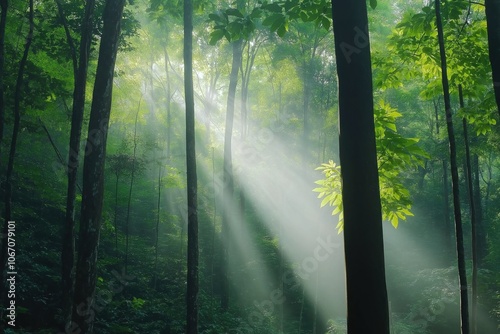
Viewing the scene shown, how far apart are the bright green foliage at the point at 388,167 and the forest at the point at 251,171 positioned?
0.11 ft

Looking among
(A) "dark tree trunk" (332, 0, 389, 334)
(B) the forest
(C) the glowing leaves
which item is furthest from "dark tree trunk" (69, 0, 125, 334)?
(A) "dark tree trunk" (332, 0, 389, 334)

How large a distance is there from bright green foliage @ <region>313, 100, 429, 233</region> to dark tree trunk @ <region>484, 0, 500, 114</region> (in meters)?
1.07

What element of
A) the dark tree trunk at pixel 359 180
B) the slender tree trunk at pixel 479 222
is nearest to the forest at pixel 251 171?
the dark tree trunk at pixel 359 180

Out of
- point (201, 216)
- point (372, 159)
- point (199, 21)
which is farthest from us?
point (201, 216)

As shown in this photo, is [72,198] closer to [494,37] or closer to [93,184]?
[93,184]

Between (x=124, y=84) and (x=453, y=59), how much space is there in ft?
61.2

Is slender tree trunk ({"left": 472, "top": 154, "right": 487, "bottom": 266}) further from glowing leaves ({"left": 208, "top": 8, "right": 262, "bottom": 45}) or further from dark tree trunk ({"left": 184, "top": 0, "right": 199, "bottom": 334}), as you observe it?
glowing leaves ({"left": 208, "top": 8, "right": 262, "bottom": 45})

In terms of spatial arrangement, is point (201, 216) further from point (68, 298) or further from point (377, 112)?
point (377, 112)

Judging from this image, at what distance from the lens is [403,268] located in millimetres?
24391

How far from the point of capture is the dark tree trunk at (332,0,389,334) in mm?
2631

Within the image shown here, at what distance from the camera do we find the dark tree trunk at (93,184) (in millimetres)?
6668

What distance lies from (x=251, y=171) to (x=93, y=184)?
943 inches

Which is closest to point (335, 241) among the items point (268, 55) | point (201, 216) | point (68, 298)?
point (201, 216)

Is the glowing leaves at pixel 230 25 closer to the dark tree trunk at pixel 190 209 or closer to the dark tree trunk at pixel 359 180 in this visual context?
the dark tree trunk at pixel 359 180
